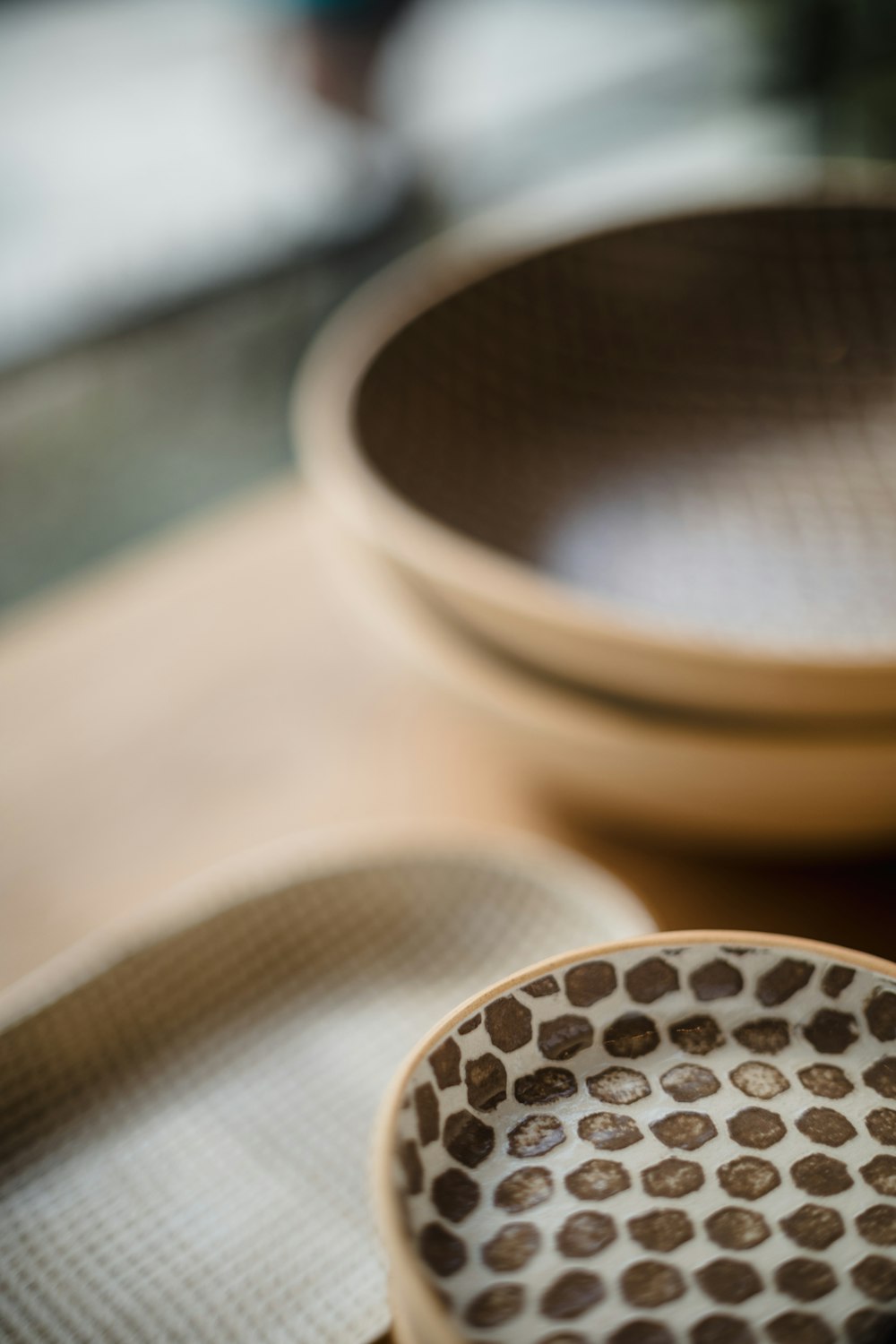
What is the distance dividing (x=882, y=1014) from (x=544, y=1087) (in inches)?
2.1

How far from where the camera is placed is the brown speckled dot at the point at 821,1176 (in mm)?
171

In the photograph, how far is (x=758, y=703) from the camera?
288 millimetres

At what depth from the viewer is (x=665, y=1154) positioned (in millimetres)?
178

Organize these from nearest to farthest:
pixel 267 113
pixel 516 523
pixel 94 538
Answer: pixel 516 523 → pixel 94 538 → pixel 267 113

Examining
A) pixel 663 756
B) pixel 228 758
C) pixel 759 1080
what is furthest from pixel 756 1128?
pixel 228 758

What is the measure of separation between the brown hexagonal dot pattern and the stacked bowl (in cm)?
11

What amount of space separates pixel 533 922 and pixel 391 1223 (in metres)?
0.18

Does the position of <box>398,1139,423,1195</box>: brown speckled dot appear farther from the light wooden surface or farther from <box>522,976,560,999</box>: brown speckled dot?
the light wooden surface

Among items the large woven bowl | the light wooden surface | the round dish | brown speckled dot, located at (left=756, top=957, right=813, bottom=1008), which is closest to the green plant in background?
the large woven bowl

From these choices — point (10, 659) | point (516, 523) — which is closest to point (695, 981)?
point (516, 523)

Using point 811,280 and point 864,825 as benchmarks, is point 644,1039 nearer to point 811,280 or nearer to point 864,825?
point 864,825

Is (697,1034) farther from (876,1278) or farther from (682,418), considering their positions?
(682,418)

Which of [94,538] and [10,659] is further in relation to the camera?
[94,538]

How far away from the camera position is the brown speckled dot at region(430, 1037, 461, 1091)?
17cm
